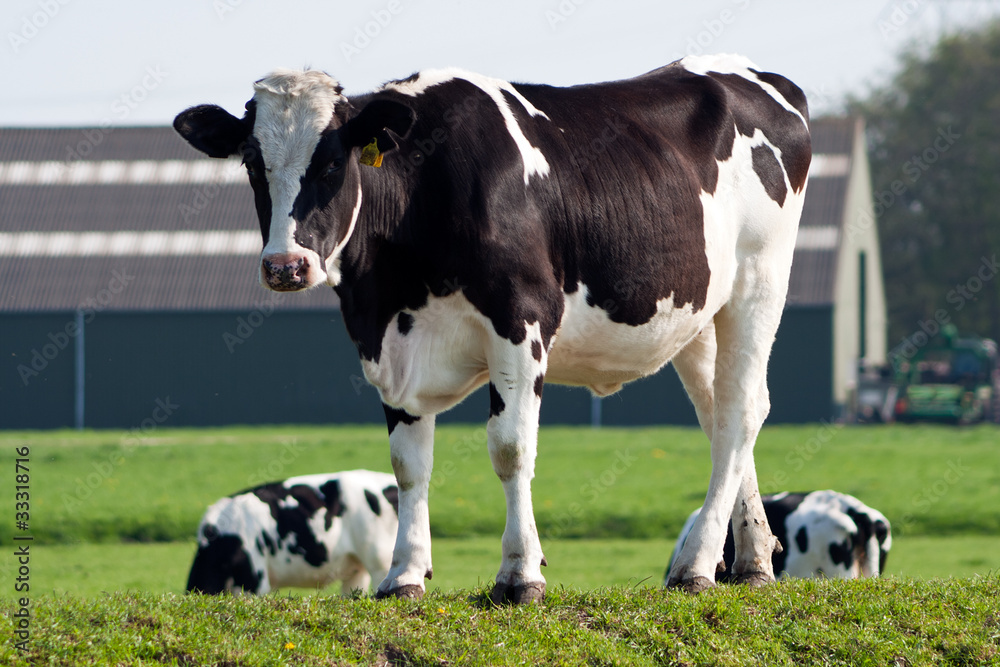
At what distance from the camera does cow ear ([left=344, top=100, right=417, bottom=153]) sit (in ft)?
18.4

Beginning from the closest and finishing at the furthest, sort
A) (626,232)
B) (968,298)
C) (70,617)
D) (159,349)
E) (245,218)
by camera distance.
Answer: (70,617)
(626,232)
(159,349)
(245,218)
(968,298)

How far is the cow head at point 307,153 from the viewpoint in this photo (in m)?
5.44

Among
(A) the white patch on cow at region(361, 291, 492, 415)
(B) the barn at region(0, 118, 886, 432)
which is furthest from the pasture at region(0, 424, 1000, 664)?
(B) the barn at region(0, 118, 886, 432)

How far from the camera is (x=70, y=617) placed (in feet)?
18.6

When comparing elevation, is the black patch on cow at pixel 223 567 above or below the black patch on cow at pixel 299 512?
below

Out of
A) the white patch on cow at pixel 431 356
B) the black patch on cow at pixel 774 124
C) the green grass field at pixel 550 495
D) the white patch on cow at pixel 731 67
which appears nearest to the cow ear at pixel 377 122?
the white patch on cow at pixel 431 356

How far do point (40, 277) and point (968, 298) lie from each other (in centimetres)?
4107

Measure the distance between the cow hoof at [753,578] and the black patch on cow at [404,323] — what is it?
248cm

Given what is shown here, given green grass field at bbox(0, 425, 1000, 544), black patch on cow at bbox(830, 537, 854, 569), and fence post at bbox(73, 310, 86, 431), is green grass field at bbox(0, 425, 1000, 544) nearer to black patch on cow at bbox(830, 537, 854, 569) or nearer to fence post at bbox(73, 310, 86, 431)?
fence post at bbox(73, 310, 86, 431)

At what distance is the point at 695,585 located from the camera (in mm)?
6387

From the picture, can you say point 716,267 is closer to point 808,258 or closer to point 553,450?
point 553,450

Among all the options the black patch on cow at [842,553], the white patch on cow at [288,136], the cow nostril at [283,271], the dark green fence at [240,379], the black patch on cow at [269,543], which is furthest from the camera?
the dark green fence at [240,379]

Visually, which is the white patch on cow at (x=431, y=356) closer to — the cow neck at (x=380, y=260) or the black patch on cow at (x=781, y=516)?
the cow neck at (x=380, y=260)

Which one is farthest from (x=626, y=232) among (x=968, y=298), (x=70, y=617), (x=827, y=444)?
(x=968, y=298)
